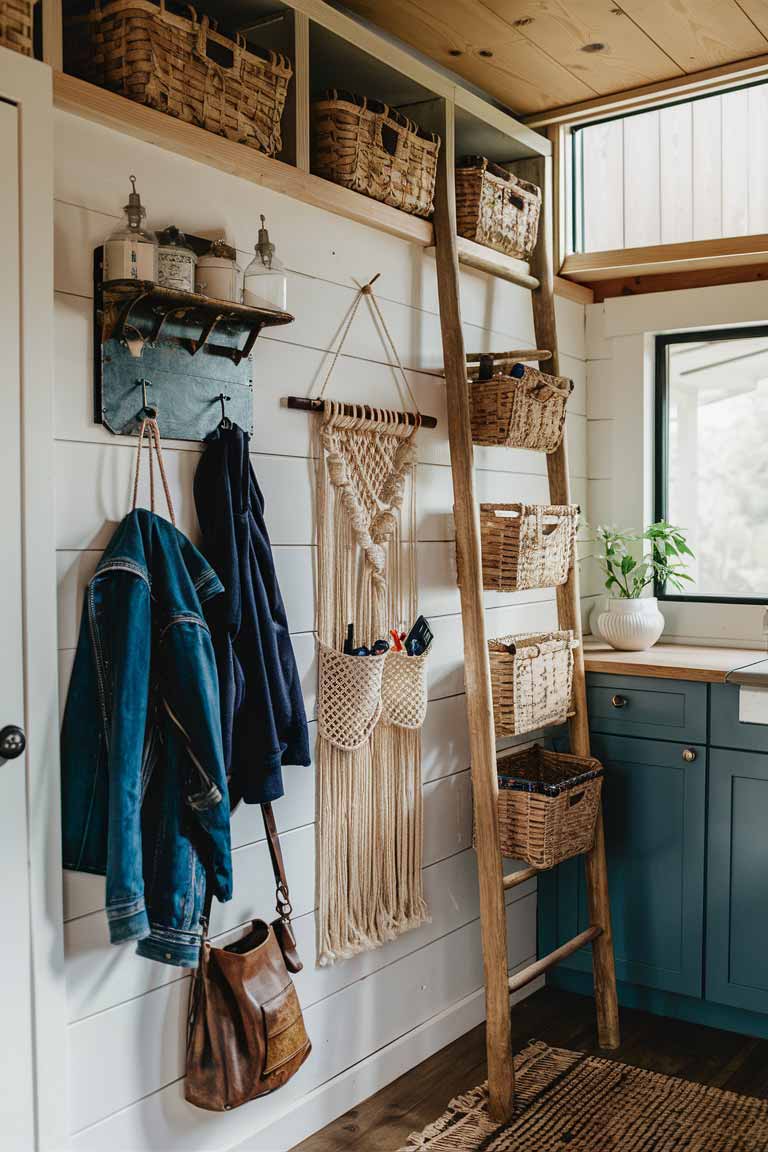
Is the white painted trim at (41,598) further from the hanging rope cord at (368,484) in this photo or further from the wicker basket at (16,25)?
the hanging rope cord at (368,484)

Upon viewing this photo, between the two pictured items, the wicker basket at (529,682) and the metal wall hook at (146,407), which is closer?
the metal wall hook at (146,407)

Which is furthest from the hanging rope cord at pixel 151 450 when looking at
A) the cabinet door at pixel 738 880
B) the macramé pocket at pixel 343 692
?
the cabinet door at pixel 738 880

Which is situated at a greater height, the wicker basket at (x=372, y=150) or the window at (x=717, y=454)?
the wicker basket at (x=372, y=150)

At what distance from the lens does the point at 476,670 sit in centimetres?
260

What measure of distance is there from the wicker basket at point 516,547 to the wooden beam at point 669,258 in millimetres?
995

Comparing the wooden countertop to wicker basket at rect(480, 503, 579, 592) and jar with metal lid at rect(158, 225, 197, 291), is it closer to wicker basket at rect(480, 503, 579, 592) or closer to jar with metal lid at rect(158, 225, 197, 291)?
wicker basket at rect(480, 503, 579, 592)

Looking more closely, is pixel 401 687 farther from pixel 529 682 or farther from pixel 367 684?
pixel 529 682

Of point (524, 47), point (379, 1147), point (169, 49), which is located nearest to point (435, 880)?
point (379, 1147)

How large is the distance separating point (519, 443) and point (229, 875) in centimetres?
134

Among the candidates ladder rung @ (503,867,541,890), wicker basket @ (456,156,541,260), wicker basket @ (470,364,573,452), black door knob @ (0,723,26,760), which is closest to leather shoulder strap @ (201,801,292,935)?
black door knob @ (0,723,26,760)

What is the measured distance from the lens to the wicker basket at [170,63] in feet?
6.25

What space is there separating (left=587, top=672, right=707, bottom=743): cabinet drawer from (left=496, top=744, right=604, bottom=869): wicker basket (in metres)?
0.19

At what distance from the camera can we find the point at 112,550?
1.87m

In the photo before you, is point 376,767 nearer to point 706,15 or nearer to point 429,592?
point 429,592
